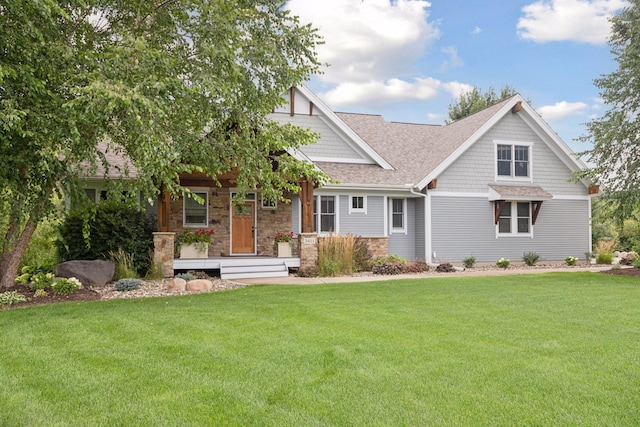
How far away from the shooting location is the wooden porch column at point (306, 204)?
547 inches

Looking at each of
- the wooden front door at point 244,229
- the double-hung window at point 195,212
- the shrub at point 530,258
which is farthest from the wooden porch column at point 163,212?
the shrub at point 530,258

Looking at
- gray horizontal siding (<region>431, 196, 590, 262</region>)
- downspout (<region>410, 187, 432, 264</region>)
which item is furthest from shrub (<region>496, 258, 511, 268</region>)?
downspout (<region>410, 187, 432, 264</region>)

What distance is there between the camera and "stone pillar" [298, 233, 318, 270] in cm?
1398

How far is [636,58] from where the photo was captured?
13.7m

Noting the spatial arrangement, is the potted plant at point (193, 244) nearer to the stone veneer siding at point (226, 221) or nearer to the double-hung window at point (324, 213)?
the stone veneer siding at point (226, 221)

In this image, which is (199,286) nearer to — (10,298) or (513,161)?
(10,298)

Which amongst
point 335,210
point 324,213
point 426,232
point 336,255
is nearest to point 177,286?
point 336,255

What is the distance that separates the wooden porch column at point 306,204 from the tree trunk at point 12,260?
6.85 m

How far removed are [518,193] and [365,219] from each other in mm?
5742

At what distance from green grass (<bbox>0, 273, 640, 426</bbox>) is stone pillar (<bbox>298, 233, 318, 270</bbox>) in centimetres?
535

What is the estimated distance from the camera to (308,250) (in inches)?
553

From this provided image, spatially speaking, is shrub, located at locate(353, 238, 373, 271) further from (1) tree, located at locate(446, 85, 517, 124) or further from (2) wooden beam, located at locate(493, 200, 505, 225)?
(1) tree, located at locate(446, 85, 517, 124)

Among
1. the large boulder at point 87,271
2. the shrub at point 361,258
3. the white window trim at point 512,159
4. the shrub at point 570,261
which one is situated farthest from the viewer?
the white window trim at point 512,159

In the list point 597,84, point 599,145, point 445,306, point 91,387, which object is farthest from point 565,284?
point 91,387
